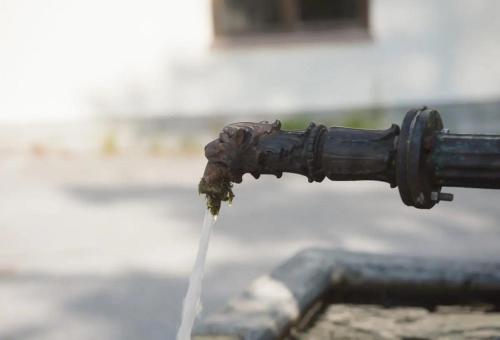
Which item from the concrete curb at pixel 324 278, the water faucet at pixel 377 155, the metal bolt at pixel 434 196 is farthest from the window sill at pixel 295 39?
the metal bolt at pixel 434 196

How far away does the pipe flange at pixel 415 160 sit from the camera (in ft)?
5.89

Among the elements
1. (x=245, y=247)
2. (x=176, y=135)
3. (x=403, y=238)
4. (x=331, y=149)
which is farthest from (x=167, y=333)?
(x=176, y=135)

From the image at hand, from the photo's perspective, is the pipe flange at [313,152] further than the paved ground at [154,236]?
No

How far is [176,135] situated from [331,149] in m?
6.52

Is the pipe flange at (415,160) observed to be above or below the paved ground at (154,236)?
above

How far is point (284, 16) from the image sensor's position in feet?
27.4

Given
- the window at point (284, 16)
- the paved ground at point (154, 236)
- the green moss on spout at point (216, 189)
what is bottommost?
the paved ground at point (154, 236)

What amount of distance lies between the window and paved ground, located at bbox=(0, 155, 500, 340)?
4.95ft

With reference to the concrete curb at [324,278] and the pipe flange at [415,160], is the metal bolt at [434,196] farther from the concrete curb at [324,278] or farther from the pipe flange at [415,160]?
the concrete curb at [324,278]

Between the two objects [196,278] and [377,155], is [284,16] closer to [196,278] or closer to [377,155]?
[196,278]

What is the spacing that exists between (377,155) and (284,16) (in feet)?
21.8

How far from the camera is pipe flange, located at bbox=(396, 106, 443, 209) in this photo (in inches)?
70.7

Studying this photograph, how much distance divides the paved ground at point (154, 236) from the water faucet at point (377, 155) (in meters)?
2.17

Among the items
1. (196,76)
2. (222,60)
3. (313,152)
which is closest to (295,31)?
(222,60)
